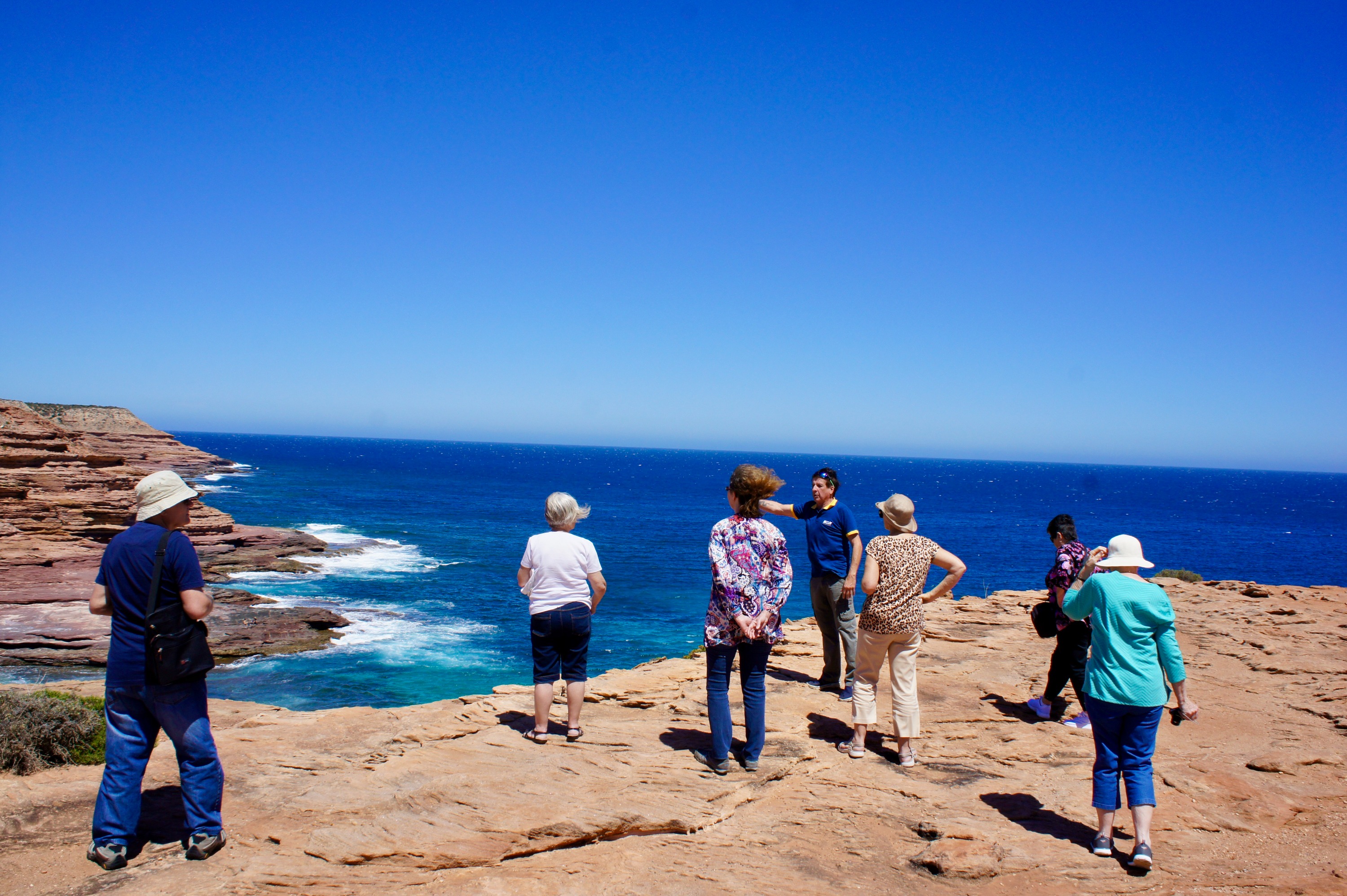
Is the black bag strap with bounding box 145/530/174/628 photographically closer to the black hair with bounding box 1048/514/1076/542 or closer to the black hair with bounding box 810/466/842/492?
the black hair with bounding box 810/466/842/492

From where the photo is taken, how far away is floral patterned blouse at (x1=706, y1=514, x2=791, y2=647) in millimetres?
5121

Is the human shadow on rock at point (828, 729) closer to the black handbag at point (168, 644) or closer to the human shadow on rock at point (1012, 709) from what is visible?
the human shadow on rock at point (1012, 709)

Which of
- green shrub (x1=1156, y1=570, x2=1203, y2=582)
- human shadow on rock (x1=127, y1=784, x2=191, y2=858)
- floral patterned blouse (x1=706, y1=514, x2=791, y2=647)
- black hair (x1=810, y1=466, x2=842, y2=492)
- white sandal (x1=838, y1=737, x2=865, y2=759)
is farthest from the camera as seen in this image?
green shrub (x1=1156, y1=570, x2=1203, y2=582)

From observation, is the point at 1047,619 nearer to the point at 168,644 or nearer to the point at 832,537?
the point at 832,537

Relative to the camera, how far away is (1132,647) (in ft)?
14.1

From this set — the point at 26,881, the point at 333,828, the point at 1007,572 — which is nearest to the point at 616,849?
the point at 333,828

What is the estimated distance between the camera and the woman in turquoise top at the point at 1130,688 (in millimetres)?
4234

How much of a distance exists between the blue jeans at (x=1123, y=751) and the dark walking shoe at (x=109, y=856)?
5.32 meters

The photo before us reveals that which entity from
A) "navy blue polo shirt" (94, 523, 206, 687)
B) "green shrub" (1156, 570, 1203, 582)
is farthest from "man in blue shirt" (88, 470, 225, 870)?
"green shrub" (1156, 570, 1203, 582)

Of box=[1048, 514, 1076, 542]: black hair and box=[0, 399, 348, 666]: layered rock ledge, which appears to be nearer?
Answer: box=[1048, 514, 1076, 542]: black hair

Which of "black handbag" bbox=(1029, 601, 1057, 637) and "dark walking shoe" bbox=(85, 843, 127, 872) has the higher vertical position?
"black handbag" bbox=(1029, 601, 1057, 637)

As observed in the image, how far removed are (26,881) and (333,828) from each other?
138 centimetres

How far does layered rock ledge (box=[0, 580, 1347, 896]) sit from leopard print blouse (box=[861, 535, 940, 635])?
1.08 meters

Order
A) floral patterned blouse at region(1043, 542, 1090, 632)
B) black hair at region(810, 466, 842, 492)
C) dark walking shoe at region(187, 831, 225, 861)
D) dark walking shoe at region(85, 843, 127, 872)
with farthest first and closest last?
black hair at region(810, 466, 842, 492) < floral patterned blouse at region(1043, 542, 1090, 632) < dark walking shoe at region(187, 831, 225, 861) < dark walking shoe at region(85, 843, 127, 872)
